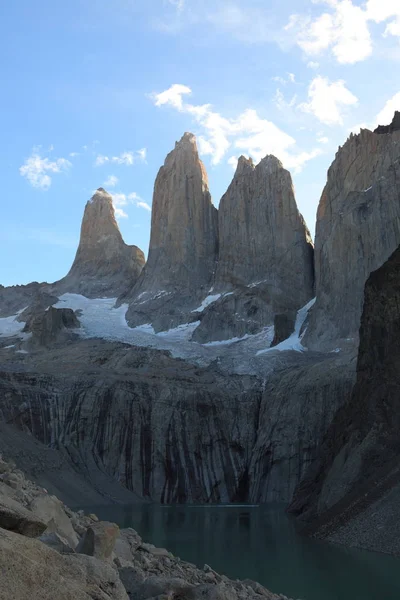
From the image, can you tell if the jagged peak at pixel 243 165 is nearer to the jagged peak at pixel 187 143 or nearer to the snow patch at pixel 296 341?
the jagged peak at pixel 187 143

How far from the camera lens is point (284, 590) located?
19.0 m

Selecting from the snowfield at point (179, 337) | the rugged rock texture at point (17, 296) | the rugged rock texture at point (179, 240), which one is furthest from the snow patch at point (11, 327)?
the rugged rock texture at point (179, 240)

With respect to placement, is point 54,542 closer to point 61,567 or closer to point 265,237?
point 61,567

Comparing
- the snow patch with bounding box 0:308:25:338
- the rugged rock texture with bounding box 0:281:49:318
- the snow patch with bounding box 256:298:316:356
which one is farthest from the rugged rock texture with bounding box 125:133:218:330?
the rugged rock texture with bounding box 0:281:49:318

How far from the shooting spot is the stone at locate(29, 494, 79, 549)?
35.2 feet

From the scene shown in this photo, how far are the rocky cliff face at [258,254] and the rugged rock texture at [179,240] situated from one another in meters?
3.73

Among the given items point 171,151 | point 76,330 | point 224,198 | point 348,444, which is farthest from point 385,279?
point 171,151

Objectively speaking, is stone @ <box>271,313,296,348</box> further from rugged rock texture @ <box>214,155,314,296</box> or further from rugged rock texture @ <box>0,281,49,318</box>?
rugged rock texture @ <box>0,281,49,318</box>

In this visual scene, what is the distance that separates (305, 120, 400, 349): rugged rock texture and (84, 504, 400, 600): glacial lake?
46700 millimetres

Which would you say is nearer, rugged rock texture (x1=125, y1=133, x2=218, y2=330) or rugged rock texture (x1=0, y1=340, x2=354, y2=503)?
rugged rock texture (x1=0, y1=340, x2=354, y2=503)

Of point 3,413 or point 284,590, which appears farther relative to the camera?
point 3,413

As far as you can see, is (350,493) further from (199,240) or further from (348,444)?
(199,240)

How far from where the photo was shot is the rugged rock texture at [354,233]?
3209 inches

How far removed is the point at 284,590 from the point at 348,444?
18.6m
